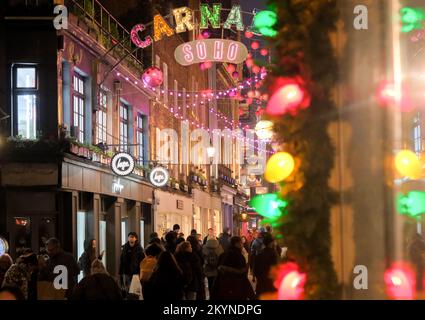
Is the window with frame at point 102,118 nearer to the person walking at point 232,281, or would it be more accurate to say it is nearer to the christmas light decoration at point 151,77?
the christmas light decoration at point 151,77

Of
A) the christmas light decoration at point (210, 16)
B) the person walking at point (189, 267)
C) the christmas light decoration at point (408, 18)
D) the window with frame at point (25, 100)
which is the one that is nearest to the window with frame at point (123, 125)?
the christmas light decoration at point (210, 16)

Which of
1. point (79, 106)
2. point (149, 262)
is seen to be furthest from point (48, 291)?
point (79, 106)

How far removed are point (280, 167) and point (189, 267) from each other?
9.53 metres

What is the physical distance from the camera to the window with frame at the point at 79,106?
2210cm

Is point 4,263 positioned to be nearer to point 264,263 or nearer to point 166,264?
point 166,264

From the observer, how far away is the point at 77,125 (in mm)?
22375

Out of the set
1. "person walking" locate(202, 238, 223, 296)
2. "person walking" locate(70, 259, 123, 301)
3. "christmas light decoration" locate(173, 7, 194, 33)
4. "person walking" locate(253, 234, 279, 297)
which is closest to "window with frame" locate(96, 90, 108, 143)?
"christmas light decoration" locate(173, 7, 194, 33)

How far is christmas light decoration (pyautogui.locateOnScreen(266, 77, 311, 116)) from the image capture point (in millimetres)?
4727

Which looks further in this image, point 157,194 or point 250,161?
point 250,161

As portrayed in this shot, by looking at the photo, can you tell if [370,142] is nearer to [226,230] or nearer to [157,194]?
[226,230]

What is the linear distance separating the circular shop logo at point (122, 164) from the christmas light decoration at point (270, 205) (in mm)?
18231

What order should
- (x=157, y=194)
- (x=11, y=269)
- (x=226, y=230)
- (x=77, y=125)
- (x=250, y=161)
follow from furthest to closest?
(x=250, y=161) < (x=157, y=194) < (x=226, y=230) < (x=77, y=125) < (x=11, y=269)
